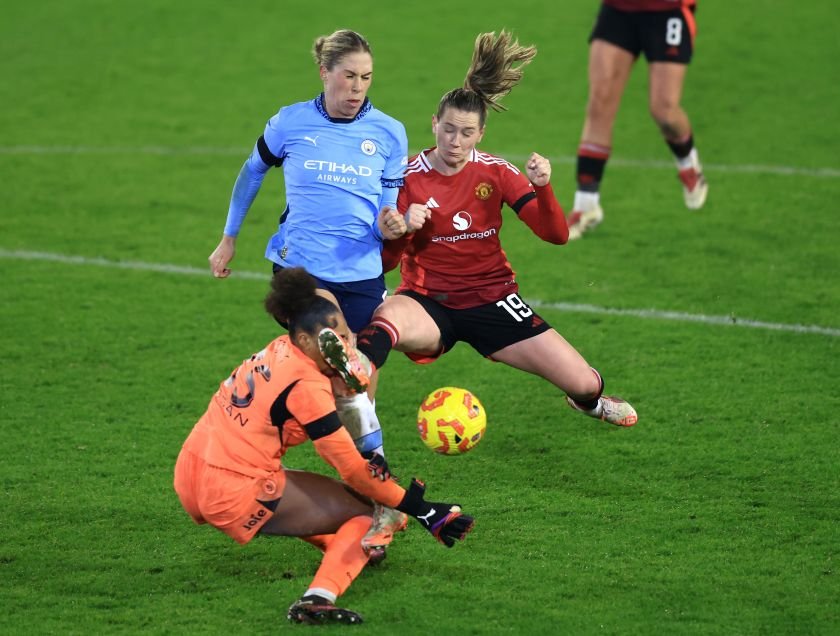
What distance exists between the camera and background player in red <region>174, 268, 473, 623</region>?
4723 mm

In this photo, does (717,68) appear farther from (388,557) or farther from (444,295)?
(388,557)

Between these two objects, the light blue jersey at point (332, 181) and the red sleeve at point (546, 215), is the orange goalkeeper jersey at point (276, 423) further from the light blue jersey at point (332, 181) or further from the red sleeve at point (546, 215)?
the red sleeve at point (546, 215)

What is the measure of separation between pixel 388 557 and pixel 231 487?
921 millimetres

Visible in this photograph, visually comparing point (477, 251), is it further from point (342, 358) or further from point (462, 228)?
point (342, 358)

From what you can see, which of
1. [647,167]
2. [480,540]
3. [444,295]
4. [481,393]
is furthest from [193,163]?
[480,540]

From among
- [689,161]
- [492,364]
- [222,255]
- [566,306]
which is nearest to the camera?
[222,255]

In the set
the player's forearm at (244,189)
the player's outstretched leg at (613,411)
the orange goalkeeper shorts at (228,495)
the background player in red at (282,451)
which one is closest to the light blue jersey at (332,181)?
the player's forearm at (244,189)

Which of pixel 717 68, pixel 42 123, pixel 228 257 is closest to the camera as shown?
pixel 228 257

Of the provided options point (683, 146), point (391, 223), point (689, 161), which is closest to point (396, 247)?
point (391, 223)

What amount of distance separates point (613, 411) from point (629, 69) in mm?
→ 4357

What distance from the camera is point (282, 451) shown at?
4.98 meters

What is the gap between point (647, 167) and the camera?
12.3m

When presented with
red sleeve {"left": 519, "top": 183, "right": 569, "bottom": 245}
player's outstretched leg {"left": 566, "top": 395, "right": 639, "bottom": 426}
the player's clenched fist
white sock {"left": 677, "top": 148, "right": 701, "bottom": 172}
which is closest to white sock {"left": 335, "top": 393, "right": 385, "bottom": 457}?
the player's clenched fist

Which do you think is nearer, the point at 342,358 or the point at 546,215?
the point at 342,358
